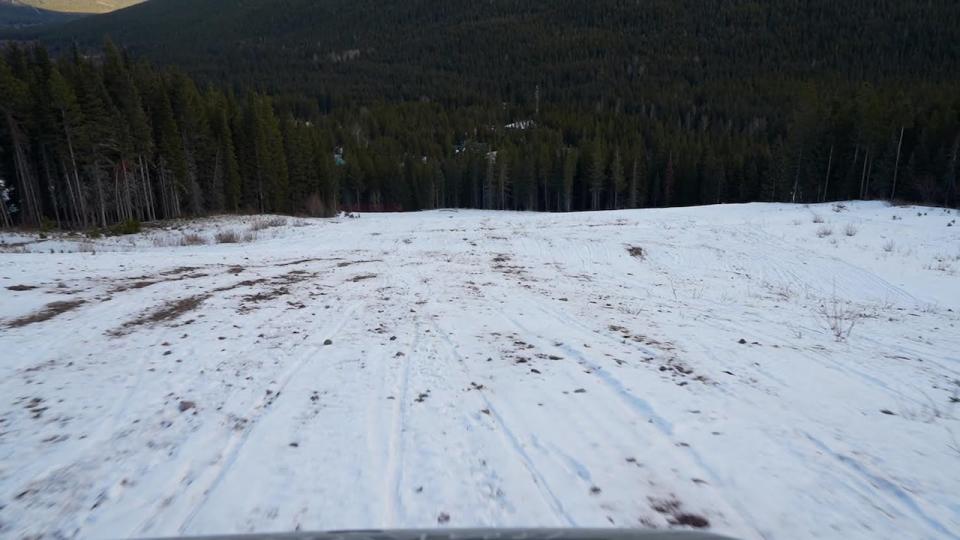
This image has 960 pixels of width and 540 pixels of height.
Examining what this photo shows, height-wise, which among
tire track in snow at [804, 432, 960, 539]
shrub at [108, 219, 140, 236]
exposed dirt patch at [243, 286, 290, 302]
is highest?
shrub at [108, 219, 140, 236]

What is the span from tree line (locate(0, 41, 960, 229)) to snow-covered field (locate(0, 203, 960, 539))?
3000 cm

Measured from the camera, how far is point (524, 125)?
118062mm

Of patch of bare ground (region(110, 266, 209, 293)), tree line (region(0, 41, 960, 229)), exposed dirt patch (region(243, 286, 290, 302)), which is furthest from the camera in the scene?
tree line (region(0, 41, 960, 229))

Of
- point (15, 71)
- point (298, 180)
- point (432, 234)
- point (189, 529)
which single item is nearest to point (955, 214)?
point (432, 234)

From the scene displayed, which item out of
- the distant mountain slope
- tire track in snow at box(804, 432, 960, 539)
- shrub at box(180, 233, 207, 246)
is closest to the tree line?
shrub at box(180, 233, 207, 246)

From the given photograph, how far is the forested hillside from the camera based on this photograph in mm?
33969

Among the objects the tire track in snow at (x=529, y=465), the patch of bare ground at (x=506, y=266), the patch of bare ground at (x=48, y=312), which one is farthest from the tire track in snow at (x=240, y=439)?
the patch of bare ground at (x=506, y=266)

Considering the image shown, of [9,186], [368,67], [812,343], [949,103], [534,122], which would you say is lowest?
[812,343]

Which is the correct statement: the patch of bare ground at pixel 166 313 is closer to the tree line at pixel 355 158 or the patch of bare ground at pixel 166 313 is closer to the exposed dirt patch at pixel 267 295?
the exposed dirt patch at pixel 267 295

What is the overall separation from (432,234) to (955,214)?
32524mm

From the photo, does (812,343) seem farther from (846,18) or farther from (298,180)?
(846,18)

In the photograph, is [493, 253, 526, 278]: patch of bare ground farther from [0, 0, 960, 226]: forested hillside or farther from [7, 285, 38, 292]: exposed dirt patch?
[0, 0, 960, 226]: forested hillside

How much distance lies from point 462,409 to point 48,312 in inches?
291

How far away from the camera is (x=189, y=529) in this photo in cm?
284
